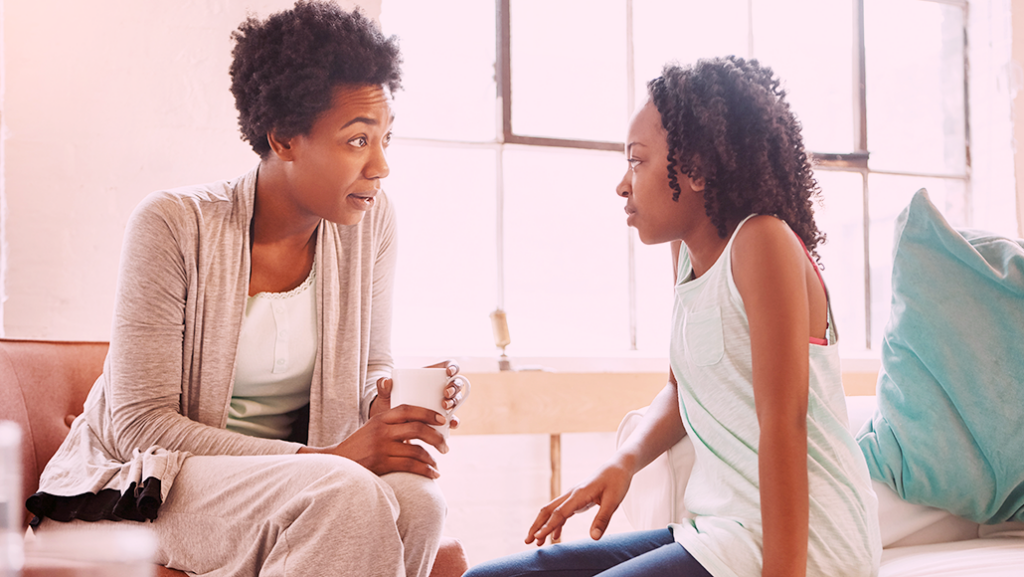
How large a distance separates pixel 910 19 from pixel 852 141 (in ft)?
2.23

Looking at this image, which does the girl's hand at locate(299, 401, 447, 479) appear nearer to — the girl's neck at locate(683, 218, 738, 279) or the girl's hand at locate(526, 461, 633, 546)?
the girl's hand at locate(526, 461, 633, 546)

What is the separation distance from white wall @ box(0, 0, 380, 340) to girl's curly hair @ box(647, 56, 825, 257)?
160 cm

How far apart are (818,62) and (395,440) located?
2.89 m

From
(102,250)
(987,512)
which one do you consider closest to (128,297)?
(102,250)

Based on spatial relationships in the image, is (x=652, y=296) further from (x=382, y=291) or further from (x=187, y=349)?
(x=187, y=349)

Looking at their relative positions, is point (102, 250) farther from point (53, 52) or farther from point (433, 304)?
point (433, 304)

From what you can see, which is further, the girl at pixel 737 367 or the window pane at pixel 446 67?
the window pane at pixel 446 67

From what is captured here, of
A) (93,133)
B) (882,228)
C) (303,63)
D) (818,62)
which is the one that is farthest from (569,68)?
(303,63)

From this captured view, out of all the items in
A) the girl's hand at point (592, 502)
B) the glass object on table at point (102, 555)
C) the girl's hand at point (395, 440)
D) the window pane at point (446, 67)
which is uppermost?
the window pane at point (446, 67)

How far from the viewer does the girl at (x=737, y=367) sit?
33.2 inches

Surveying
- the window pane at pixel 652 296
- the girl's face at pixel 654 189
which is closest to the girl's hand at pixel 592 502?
the girl's face at pixel 654 189

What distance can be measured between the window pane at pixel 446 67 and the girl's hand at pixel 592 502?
1908 millimetres

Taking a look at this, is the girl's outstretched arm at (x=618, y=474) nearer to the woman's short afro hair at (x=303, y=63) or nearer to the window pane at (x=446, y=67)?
the woman's short afro hair at (x=303, y=63)

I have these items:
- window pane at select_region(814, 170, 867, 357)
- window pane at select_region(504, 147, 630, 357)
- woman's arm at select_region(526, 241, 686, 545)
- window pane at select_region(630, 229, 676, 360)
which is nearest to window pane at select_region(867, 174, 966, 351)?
window pane at select_region(814, 170, 867, 357)
